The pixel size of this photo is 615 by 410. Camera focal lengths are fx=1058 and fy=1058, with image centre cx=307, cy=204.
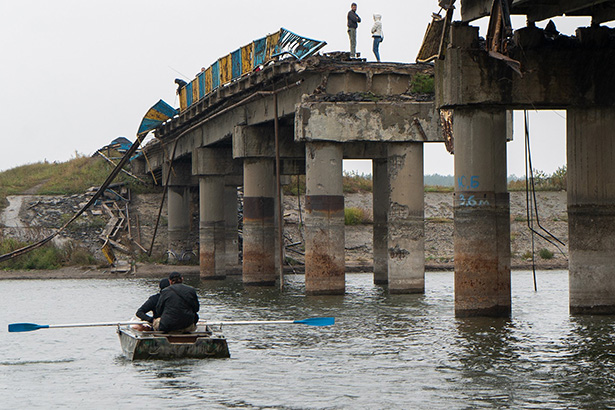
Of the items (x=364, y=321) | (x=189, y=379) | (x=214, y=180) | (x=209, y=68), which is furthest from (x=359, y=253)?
(x=189, y=379)

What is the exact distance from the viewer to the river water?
17.7 meters

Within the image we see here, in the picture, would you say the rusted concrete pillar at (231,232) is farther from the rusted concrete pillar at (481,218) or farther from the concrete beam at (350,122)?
the rusted concrete pillar at (481,218)

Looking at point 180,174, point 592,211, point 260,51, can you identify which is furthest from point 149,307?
point 180,174

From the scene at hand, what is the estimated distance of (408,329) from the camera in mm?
27781

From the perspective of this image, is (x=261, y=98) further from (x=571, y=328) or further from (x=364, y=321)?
(x=571, y=328)

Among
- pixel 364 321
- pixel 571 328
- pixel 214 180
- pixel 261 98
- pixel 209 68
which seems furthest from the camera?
pixel 214 180

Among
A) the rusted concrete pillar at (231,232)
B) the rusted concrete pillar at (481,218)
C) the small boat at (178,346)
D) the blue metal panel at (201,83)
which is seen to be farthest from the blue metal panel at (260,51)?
the small boat at (178,346)

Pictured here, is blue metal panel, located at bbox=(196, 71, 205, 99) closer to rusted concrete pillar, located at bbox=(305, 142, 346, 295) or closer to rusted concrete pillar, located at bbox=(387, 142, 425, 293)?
rusted concrete pillar, located at bbox=(305, 142, 346, 295)

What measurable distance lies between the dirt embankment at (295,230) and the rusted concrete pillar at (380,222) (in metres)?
12.0

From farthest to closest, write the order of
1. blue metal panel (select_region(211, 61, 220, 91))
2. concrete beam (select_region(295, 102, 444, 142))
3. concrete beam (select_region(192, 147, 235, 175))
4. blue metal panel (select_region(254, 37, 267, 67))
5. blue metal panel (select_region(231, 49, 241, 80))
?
concrete beam (select_region(192, 147, 235, 175)) < blue metal panel (select_region(211, 61, 220, 91)) < blue metal panel (select_region(231, 49, 241, 80)) < blue metal panel (select_region(254, 37, 267, 67)) < concrete beam (select_region(295, 102, 444, 142))

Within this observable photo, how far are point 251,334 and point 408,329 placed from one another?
4119 mm

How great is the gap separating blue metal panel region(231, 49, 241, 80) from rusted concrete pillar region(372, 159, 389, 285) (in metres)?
7.07

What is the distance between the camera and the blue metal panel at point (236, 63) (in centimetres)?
4444

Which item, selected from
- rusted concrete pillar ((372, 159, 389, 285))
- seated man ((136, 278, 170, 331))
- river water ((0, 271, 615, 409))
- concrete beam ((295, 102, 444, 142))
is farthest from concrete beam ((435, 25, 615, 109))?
rusted concrete pillar ((372, 159, 389, 285))
